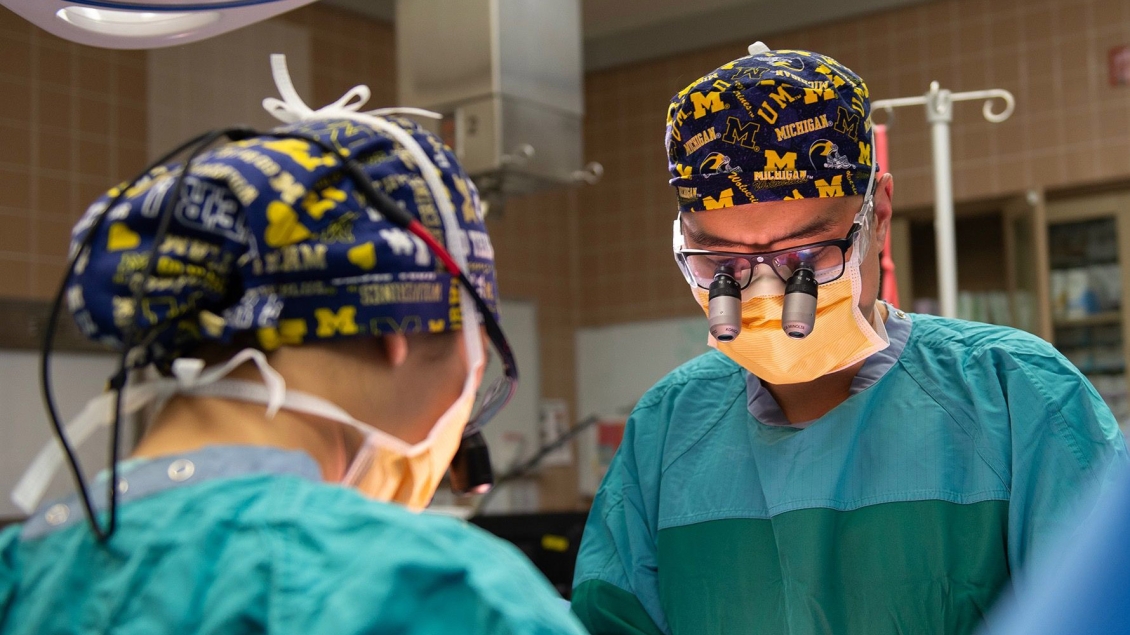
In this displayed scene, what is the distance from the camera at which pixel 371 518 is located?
84cm

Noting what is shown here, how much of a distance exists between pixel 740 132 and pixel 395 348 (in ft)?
2.40

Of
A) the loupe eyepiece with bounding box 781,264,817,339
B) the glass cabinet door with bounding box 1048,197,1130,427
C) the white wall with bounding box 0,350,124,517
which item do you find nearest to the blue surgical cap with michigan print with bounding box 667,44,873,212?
the loupe eyepiece with bounding box 781,264,817,339

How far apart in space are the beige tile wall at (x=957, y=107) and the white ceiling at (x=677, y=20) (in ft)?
0.24

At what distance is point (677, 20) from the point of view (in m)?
6.77

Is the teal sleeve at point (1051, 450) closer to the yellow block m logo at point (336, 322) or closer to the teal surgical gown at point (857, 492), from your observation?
the teal surgical gown at point (857, 492)

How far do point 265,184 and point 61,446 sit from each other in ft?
0.85

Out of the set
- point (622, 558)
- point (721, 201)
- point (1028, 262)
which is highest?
point (1028, 262)

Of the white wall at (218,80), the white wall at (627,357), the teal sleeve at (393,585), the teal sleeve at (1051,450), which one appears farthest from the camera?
the white wall at (627,357)

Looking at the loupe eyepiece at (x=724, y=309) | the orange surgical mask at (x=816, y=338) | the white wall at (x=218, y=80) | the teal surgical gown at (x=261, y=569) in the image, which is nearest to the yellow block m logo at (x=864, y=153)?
the orange surgical mask at (x=816, y=338)

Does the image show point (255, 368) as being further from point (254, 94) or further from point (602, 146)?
point (602, 146)

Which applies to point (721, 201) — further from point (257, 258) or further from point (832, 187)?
point (257, 258)

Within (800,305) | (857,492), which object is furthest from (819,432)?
(800,305)

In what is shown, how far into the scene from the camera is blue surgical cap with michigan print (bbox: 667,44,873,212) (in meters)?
1.53

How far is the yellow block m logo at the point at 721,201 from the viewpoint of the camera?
1556mm
